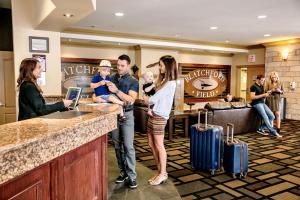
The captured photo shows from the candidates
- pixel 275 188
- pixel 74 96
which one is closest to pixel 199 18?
pixel 275 188

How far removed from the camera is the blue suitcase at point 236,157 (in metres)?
3.53

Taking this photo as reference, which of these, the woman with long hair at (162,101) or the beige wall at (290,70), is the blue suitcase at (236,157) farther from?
the beige wall at (290,70)

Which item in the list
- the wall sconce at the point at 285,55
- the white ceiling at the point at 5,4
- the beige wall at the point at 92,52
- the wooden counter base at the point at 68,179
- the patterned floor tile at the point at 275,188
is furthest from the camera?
the wall sconce at the point at 285,55

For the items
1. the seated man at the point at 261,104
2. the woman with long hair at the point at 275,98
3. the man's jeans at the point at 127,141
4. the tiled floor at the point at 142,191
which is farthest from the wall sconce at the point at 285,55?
the man's jeans at the point at 127,141

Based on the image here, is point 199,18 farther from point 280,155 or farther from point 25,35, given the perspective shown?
point 25,35

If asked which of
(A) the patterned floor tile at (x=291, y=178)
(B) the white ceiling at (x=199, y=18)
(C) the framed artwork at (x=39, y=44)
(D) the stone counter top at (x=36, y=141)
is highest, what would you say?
(B) the white ceiling at (x=199, y=18)

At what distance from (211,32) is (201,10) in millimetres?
2558

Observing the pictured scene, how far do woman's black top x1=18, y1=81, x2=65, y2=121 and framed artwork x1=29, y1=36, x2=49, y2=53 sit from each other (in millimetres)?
3323

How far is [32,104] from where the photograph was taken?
222 centimetres

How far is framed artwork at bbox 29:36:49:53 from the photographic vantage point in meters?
5.29

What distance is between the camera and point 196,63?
34.7 ft

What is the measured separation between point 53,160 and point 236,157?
2.71m

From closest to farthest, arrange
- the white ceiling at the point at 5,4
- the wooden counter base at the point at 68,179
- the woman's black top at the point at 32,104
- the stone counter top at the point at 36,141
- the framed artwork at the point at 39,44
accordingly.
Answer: the stone counter top at the point at 36,141 < the wooden counter base at the point at 68,179 < the woman's black top at the point at 32,104 < the framed artwork at the point at 39,44 < the white ceiling at the point at 5,4

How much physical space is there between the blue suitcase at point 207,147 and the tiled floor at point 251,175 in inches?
5.0
